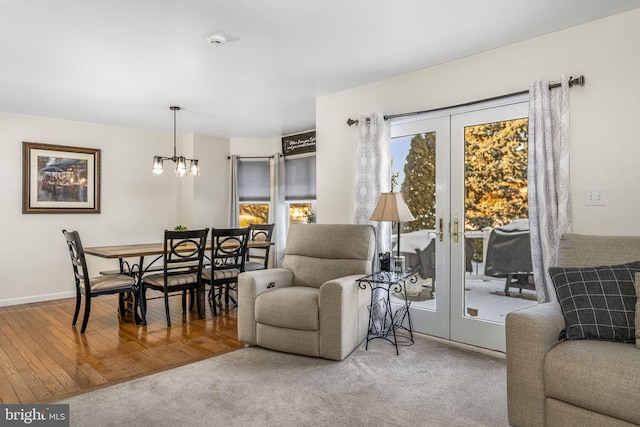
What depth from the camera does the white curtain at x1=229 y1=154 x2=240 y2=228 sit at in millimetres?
6625

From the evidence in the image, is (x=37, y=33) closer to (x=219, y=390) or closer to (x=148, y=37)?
(x=148, y=37)

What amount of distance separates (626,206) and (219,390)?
2869mm

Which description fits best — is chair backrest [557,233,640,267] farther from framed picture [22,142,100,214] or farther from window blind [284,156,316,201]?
framed picture [22,142,100,214]

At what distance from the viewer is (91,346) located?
→ 341cm

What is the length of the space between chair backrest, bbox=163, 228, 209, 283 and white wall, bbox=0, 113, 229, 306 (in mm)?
1883

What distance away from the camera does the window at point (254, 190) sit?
6664 millimetres

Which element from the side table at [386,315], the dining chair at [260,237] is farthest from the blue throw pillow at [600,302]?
the dining chair at [260,237]

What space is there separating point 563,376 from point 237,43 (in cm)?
292

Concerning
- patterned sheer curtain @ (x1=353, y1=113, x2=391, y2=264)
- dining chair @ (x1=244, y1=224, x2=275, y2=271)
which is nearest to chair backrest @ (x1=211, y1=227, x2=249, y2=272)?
dining chair @ (x1=244, y1=224, x2=275, y2=271)

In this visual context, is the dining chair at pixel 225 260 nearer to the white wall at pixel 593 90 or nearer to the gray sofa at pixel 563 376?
the white wall at pixel 593 90

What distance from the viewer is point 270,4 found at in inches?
95.3

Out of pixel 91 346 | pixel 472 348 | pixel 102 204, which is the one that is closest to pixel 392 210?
pixel 472 348

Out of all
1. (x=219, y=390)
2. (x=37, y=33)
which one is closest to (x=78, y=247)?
(x=37, y=33)

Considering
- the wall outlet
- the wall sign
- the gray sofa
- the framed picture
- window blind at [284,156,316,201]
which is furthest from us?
window blind at [284,156,316,201]
